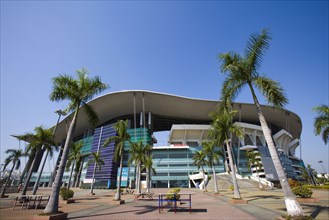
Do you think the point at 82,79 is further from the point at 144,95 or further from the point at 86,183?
the point at 86,183

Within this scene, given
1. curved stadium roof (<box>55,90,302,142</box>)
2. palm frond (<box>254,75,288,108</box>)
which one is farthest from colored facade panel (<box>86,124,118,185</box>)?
palm frond (<box>254,75,288,108</box>)

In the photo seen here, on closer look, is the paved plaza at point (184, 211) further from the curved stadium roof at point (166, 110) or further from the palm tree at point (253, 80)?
the curved stadium roof at point (166, 110)

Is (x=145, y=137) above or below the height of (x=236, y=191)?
above

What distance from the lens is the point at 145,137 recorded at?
228 ft

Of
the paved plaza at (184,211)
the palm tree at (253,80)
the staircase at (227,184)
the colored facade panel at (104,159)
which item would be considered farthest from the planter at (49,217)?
the colored facade panel at (104,159)

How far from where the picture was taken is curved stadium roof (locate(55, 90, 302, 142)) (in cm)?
6952

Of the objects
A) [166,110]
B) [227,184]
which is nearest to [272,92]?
[227,184]

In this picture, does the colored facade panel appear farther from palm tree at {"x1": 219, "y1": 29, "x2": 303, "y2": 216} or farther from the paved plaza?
palm tree at {"x1": 219, "y1": 29, "x2": 303, "y2": 216}

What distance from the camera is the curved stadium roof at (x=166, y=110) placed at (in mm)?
69519

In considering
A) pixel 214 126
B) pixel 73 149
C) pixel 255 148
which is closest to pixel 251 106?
pixel 255 148

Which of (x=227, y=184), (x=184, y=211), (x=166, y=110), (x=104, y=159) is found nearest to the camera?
(x=184, y=211)

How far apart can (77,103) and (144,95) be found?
55.5m

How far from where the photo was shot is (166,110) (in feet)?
258

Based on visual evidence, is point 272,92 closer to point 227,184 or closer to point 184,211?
point 184,211
